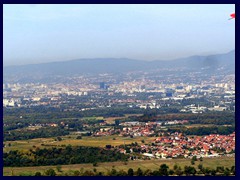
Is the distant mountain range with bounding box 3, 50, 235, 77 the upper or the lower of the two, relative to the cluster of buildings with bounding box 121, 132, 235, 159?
upper

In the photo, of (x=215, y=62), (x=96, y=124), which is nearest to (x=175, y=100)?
(x=215, y=62)

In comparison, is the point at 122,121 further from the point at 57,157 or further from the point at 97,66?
the point at 97,66

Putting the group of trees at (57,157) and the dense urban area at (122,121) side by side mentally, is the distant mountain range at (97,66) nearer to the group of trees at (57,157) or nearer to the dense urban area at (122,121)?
the dense urban area at (122,121)

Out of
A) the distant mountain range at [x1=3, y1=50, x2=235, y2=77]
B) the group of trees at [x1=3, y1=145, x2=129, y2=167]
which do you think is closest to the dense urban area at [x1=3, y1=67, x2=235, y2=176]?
the group of trees at [x1=3, y1=145, x2=129, y2=167]

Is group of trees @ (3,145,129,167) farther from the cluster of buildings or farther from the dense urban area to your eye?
the cluster of buildings

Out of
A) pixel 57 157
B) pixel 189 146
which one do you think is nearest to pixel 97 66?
pixel 189 146

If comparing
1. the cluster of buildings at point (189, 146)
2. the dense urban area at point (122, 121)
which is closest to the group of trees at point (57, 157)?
the dense urban area at point (122, 121)

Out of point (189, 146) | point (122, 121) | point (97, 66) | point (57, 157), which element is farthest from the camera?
point (97, 66)

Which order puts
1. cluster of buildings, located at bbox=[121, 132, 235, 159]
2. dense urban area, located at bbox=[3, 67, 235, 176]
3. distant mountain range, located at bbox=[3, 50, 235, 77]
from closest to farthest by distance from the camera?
dense urban area, located at bbox=[3, 67, 235, 176], cluster of buildings, located at bbox=[121, 132, 235, 159], distant mountain range, located at bbox=[3, 50, 235, 77]

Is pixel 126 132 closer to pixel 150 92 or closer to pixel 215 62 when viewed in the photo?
pixel 150 92
